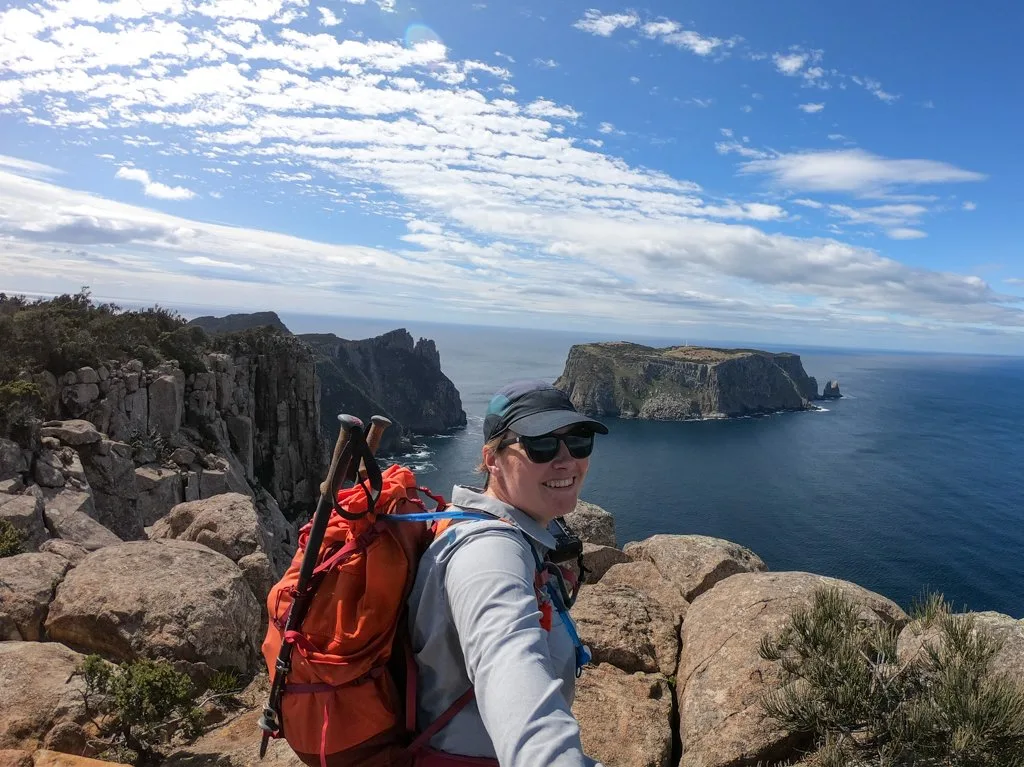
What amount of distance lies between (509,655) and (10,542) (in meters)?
15.2

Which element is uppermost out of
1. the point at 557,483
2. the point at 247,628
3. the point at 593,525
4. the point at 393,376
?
the point at 557,483

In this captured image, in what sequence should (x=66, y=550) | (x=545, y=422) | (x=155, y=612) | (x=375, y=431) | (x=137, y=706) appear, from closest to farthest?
(x=545, y=422) → (x=375, y=431) → (x=137, y=706) → (x=155, y=612) → (x=66, y=550)

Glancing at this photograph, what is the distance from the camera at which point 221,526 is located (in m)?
14.4

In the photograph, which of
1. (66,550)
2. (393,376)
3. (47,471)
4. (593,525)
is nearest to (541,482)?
(66,550)

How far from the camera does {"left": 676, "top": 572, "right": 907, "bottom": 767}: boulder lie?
754cm

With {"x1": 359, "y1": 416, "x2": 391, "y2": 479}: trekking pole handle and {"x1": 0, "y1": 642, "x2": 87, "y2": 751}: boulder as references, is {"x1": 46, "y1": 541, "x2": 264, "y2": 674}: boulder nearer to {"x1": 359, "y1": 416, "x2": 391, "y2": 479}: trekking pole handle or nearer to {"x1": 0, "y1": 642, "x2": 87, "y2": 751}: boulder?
{"x1": 0, "y1": 642, "x2": 87, "y2": 751}: boulder

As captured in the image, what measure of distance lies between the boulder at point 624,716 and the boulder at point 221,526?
865 cm

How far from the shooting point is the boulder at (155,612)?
31.4 feet

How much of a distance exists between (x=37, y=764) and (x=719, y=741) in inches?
311

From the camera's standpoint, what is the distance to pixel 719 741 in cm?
772

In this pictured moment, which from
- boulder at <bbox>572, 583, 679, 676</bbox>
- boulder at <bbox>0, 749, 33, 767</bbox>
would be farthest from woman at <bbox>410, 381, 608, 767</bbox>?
boulder at <bbox>572, 583, 679, 676</bbox>

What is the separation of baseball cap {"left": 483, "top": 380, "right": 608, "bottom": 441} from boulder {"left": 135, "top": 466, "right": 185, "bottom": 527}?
97.5 feet

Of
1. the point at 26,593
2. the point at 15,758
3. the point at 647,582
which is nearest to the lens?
the point at 15,758

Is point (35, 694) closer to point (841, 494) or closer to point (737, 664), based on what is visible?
point (737, 664)
